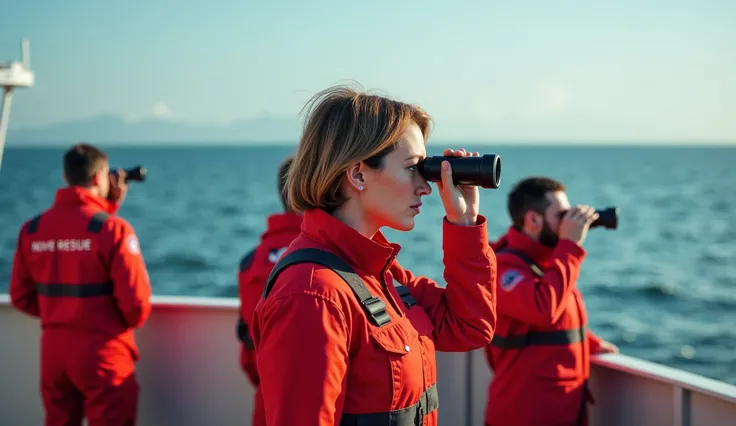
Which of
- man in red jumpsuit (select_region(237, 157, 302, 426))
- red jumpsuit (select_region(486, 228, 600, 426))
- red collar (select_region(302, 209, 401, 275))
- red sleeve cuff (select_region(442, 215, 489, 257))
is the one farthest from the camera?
man in red jumpsuit (select_region(237, 157, 302, 426))

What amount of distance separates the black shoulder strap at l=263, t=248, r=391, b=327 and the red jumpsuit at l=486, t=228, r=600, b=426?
1392 mm

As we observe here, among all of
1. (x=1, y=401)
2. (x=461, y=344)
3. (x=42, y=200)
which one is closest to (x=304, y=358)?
(x=461, y=344)

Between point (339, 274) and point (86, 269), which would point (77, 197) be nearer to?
point (86, 269)

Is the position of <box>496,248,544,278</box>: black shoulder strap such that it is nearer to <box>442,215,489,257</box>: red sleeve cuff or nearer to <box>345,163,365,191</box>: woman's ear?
<box>442,215,489,257</box>: red sleeve cuff

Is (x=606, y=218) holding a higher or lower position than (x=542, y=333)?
higher

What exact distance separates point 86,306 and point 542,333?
7.26 ft

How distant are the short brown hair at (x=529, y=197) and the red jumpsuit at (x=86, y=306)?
74.3 inches

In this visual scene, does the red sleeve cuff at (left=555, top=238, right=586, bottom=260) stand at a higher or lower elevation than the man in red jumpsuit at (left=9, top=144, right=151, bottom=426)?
higher

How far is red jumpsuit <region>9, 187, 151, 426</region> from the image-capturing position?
4039mm

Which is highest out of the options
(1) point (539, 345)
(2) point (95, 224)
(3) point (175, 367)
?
(2) point (95, 224)

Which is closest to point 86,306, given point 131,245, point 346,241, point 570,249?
point 131,245

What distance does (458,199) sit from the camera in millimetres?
2133

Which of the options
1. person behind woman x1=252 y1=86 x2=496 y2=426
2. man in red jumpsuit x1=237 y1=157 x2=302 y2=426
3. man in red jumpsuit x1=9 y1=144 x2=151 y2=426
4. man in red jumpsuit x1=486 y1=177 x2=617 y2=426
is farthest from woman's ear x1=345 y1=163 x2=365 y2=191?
man in red jumpsuit x1=9 y1=144 x2=151 y2=426

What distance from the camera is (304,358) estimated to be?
1761 millimetres
